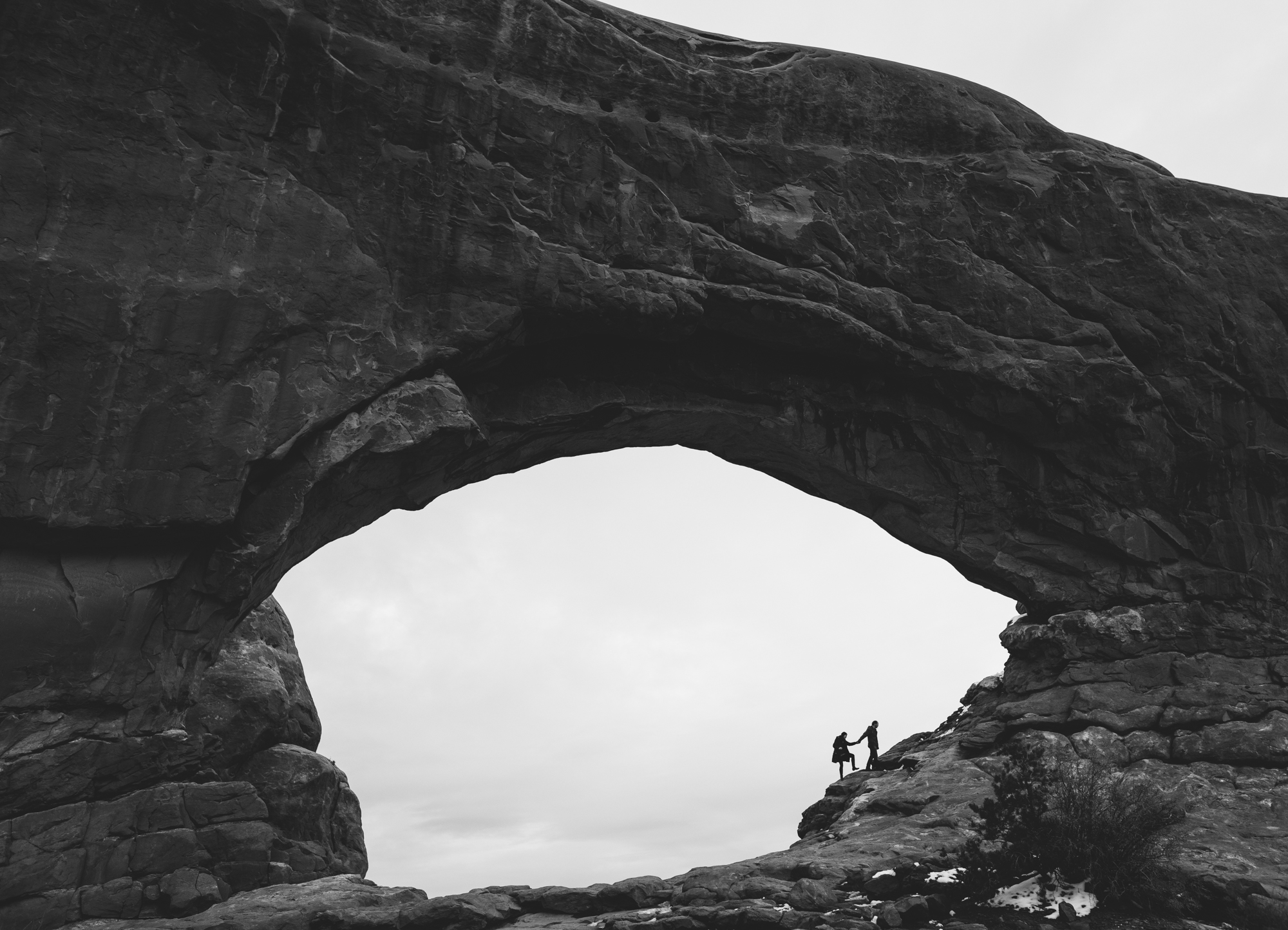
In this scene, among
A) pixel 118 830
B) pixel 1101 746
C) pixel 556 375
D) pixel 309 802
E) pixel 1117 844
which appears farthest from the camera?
pixel 309 802

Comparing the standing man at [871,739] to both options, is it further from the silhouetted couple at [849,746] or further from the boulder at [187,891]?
the boulder at [187,891]

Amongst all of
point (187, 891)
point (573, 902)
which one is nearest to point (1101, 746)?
point (573, 902)

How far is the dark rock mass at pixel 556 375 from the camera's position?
15.8 metres

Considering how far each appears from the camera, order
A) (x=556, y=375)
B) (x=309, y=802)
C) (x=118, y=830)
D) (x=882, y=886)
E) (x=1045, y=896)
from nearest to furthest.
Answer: (x=118, y=830) → (x=882, y=886) → (x=1045, y=896) → (x=556, y=375) → (x=309, y=802)

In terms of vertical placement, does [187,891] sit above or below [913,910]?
above

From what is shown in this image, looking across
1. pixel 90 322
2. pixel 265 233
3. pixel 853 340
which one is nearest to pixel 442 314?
pixel 265 233

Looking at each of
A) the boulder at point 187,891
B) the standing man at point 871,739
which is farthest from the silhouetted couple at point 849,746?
the boulder at point 187,891

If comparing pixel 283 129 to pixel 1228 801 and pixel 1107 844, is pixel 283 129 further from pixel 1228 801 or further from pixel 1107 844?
pixel 1228 801

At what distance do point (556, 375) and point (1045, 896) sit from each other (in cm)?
1141

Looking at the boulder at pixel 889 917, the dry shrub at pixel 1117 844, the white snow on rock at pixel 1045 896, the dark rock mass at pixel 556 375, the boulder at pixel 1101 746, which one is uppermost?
the dark rock mass at pixel 556 375

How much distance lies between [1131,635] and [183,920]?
17040mm

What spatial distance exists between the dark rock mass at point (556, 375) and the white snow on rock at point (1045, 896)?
4.08 feet

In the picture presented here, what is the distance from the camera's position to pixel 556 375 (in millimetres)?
20312

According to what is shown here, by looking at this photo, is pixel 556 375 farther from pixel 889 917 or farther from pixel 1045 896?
pixel 1045 896
